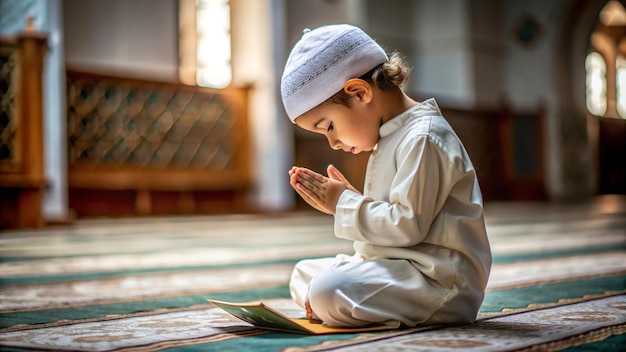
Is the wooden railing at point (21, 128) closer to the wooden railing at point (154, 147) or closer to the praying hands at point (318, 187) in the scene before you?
the wooden railing at point (154, 147)

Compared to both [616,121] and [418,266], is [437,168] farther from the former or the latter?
[616,121]

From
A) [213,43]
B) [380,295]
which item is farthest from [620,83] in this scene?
[380,295]

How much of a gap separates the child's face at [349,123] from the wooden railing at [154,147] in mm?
5600

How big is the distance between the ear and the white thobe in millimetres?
86

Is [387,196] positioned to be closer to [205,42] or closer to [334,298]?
[334,298]

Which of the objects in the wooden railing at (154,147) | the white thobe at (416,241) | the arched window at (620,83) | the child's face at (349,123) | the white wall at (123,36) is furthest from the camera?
the arched window at (620,83)

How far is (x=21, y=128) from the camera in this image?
549 cm

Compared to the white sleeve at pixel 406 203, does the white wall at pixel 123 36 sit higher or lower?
higher

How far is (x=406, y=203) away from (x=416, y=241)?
8cm

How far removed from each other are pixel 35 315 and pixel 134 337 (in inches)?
17.2

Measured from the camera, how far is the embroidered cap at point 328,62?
4.97 feet

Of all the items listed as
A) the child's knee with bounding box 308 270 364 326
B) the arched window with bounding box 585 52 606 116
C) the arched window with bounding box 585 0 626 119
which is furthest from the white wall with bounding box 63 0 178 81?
the arched window with bounding box 585 0 626 119

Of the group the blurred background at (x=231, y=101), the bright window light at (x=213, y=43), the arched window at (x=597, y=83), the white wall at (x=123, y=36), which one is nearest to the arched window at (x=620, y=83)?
the arched window at (x=597, y=83)

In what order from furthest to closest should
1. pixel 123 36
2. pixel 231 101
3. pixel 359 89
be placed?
pixel 123 36 → pixel 231 101 → pixel 359 89
